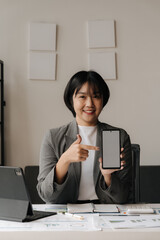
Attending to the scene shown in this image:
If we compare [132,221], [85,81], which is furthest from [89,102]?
[132,221]

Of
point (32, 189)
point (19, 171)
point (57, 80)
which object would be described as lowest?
point (32, 189)

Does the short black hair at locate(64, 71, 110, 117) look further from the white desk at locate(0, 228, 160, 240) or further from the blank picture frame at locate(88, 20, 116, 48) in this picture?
the blank picture frame at locate(88, 20, 116, 48)

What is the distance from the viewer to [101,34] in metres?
2.82

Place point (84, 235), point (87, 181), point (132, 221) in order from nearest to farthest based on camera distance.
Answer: point (84, 235)
point (132, 221)
point (87, 181)

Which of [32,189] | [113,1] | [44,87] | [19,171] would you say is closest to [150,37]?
[113,1]

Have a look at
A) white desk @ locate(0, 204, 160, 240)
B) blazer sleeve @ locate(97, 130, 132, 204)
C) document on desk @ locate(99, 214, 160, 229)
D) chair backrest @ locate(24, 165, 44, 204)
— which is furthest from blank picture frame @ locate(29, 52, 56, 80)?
white desk @ locate(0, 204, 160, 240)

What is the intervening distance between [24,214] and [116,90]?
176 cm

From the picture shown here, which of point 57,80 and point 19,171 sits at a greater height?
point 57,80

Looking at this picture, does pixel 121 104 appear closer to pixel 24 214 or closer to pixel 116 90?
pixel 116 90

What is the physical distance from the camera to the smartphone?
1.40 meters

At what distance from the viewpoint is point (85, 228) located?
1.11 meters

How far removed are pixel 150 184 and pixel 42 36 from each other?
4.63 ft

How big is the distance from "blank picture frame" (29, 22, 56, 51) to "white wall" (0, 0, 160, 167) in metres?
0.05

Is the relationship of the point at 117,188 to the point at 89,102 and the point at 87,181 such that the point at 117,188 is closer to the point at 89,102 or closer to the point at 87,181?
the point at 87,181
